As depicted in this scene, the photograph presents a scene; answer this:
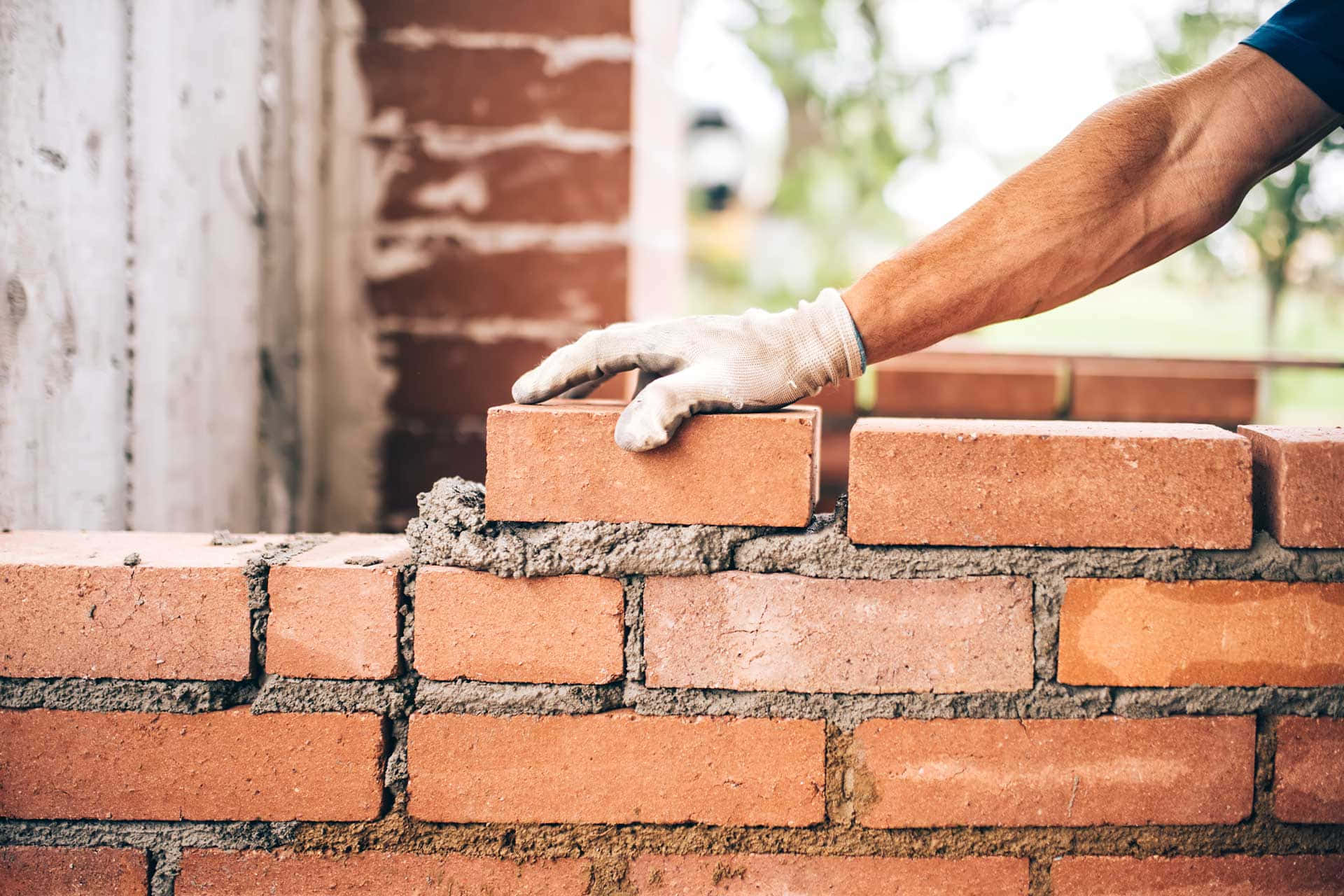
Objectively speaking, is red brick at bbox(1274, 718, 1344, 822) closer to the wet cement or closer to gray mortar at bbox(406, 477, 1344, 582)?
the wet cement

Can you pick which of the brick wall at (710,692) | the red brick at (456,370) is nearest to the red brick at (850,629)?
the brick wall at (710,692)

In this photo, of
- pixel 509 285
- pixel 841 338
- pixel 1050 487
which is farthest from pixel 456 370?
pixel 1050 487

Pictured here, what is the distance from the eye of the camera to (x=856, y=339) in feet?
3.71

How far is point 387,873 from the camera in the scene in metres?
1.11

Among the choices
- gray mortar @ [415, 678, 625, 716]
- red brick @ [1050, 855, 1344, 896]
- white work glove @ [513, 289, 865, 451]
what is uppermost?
white work glove @ [513, 289, 865, 451]

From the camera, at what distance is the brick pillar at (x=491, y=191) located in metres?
1.95

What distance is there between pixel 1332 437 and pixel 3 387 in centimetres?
174

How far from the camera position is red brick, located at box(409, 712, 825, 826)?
1083 millimetres

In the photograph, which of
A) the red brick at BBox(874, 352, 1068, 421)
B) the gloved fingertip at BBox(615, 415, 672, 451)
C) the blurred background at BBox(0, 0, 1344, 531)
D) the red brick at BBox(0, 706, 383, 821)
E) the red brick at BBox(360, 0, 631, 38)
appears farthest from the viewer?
the red brick at BBox(874, 352, 1068, 421)

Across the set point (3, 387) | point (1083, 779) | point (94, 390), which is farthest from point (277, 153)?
point (1083, 779)

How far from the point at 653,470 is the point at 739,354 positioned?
181mm

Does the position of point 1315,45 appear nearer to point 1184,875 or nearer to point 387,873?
point 1184,875

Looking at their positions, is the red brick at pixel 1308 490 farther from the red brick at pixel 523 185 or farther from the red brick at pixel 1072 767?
the red brick at pixel 523 185

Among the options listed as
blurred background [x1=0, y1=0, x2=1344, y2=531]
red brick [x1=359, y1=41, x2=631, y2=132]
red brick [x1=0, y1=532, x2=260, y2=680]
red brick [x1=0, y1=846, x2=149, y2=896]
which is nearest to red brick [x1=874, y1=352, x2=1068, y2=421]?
blurred background [x1=0, y1=0, x2=1344, y2=531]
